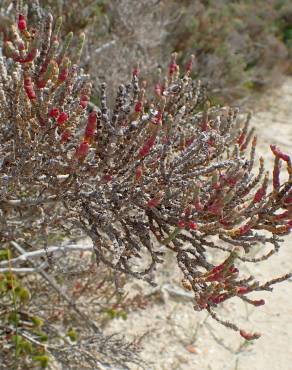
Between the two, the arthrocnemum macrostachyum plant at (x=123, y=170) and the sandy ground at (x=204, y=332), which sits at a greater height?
the arthrocnemum macrostachyum plant at (x=123, y=170)

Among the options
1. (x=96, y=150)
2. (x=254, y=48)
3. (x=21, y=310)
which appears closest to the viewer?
(x=96, y=150)

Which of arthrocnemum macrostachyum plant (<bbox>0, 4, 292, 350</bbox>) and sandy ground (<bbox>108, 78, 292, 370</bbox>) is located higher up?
arthrocnemum macrostachyum plant (<bbox>0, 4, 292, 350</bbox>)

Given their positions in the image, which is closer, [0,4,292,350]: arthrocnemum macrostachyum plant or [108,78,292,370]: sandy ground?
[0,4,292,350]: arthrocnemum macrostachyum plant

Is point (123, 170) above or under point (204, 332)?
above

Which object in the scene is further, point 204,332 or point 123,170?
point 204,332

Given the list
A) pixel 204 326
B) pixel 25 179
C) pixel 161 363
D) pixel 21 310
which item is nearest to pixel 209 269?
pixel 25 179

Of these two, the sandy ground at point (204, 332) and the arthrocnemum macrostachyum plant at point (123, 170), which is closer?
the arthrocnemum macrostachyum plant at point (123, 170)

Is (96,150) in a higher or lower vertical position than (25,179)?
higher

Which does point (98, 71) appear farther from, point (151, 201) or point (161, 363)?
point (151, 201)
